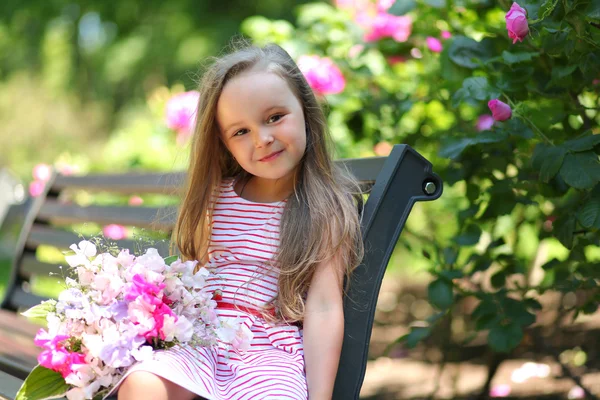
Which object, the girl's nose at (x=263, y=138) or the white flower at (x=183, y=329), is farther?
the girl's nose at (x=263, y=138)

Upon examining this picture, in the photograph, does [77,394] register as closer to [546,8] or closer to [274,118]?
[274,118]

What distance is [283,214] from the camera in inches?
73.5

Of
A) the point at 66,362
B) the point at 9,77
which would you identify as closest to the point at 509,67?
the point at 66,362

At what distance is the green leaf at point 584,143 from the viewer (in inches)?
66.7

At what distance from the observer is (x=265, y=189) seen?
197 centimetres

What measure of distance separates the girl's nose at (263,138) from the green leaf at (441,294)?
28.6 inches

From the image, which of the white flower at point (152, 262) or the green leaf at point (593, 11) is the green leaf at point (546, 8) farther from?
the white flower at point (152, 262)

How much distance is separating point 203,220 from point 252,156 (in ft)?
0.80

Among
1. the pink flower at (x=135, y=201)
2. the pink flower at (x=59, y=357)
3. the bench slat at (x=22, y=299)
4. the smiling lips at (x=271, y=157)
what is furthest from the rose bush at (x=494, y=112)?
the bench slat at (x=22, y=299)

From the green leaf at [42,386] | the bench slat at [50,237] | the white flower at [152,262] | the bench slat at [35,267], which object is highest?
the white flower at [152,262]

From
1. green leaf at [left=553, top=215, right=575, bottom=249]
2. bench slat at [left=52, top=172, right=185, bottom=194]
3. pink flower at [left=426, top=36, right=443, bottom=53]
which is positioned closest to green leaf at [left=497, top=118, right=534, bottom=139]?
green leaf at [left=553, top=215, right=575, bottom=249]

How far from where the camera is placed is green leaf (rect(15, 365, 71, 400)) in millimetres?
1500

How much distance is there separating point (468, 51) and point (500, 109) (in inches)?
13.4

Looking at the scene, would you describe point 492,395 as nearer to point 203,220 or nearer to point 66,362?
point 203,220
